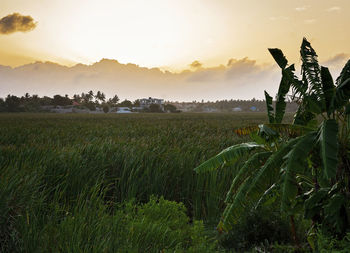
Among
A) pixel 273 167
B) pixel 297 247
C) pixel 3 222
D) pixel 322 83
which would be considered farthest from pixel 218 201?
pixel 3 222

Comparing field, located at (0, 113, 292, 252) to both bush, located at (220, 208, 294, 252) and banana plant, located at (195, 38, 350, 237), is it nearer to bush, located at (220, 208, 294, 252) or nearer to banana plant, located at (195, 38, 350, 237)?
bush, located at (220, 208, 294, 252)

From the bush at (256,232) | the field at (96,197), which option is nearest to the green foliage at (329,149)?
the field at (96,197)

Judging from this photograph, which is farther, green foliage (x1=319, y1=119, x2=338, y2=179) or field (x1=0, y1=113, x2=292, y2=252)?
field (x1=0, y1=113, x2=292, y2=252)

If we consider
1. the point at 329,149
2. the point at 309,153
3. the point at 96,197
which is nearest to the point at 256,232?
the point at 309,153

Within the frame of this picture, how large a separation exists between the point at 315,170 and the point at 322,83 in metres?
1.03

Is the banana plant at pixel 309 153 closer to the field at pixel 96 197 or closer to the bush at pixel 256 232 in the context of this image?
the bush at pixel 256 232

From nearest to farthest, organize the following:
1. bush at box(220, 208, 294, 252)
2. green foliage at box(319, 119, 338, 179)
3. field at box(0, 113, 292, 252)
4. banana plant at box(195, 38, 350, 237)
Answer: green foliage at box(319, 119, 338, 179), banana plant at box(195, 38, 350, 237), field at box(0, 113, 292, 252), bush at box(220, 208, 294, 252)

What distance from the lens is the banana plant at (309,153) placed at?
2.84 meters

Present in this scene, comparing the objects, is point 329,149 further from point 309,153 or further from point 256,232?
point 256,232

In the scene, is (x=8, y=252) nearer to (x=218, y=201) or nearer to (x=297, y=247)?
(x=297, y=247)

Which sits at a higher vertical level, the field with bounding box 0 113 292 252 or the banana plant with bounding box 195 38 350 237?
the banana plant with bounding box 195 38 350 237

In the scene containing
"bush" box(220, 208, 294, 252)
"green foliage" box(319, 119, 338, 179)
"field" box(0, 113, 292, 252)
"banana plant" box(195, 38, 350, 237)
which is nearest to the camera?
"green foliage" box(319, 119, 338, 179)

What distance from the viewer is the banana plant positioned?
2.84 m

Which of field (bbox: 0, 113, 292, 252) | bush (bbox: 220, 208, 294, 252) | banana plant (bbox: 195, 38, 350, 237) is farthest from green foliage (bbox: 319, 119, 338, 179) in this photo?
bush (bbox: 220, 208, 294, 252)
